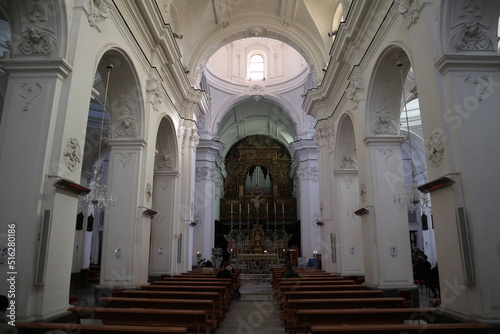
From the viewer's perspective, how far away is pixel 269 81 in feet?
74.2

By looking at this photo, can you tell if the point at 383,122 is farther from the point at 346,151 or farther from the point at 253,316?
the point at 253,316

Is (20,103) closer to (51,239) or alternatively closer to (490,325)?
(51,239)

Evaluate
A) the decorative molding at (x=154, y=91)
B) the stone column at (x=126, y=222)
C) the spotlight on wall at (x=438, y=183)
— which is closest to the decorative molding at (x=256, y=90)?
the decorative molding at (x=154, y=91)

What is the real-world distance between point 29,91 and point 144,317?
3.65m

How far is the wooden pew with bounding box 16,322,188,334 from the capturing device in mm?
3934

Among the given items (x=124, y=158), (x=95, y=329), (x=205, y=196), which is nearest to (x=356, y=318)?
(x=95, y=329)

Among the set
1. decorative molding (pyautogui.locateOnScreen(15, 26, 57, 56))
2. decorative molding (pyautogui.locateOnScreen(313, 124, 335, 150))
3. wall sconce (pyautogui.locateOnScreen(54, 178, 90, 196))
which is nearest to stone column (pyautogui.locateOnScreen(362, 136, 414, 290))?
decorative molding (pyautogui.locateOnScreen(313, 124, 335, 150))

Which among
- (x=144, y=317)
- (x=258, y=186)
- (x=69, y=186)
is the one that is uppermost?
(x=258, y=186)

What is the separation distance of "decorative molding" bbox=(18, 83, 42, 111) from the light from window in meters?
18.5

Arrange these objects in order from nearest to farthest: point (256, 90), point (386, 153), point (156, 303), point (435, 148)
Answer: point (435, 148) < point (156, 303) < point (386, 153) < point (256, 90)

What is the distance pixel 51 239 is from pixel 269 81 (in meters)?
19.1

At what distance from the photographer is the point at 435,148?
5434mm

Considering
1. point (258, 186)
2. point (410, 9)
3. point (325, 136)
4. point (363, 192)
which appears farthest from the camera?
point (258, 186)

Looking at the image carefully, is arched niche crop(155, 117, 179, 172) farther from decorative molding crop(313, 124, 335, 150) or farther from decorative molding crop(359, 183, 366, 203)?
decorative molding crop(359, 183, 366, 203)
